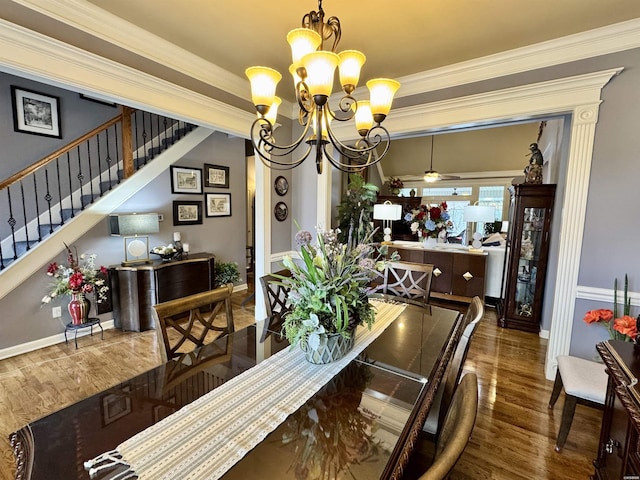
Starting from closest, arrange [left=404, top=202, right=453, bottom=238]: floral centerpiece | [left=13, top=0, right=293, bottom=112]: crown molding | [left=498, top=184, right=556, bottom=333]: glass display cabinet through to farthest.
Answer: [left=13, top=0, right=293, bottom=112]: crown molding
[left=498, top=184, right=556, bottom=333]: glass display cabinet
[left=404, top=202, right=453, bottom=238]: floral centerpiece

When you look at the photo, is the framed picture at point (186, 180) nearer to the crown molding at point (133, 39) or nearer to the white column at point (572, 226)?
the crown molding at point (133, 39)

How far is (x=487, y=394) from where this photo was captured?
2.40 metres

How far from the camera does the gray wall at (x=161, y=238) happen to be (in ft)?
10.1

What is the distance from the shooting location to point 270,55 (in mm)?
2609

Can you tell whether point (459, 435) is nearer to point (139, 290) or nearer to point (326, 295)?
point (326, 295)

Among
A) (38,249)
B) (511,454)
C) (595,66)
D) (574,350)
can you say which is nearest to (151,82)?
(38,249)

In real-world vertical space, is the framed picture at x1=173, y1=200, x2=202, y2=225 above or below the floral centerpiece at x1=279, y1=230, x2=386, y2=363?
above

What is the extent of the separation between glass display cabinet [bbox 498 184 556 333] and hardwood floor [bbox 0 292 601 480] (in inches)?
9.3

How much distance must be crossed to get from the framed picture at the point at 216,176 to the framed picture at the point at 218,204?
163mm

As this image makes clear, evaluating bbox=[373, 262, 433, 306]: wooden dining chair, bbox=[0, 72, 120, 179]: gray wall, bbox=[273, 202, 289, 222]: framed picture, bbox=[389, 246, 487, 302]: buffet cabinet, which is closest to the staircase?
bbox=[0, 72, 120, 179]: gray wall

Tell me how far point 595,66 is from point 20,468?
12.5ft

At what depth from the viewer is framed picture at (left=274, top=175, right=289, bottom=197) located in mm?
3718

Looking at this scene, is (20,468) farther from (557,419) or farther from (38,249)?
(38,249)

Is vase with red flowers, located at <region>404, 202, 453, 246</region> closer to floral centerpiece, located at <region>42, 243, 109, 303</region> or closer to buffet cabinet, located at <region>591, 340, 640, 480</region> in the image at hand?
buffet cabinet, located at <region>591, 340, 640, 480</region>
